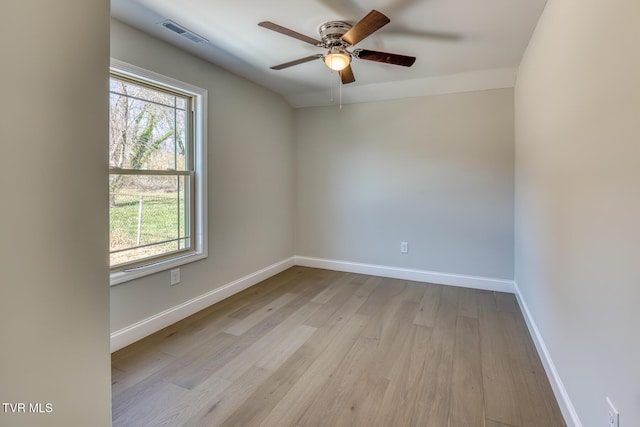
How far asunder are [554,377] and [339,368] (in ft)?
4.17

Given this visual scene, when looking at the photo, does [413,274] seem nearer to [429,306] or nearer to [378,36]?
[429,306]

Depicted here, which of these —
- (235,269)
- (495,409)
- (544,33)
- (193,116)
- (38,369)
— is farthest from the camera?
(235,269)

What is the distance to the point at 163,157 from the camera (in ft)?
8.72

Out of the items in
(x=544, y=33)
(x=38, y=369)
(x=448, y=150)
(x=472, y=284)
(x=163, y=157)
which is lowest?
(x=472, y=284)

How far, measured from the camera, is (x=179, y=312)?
2750 mm

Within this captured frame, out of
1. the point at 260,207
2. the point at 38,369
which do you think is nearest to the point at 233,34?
the point at 260,207

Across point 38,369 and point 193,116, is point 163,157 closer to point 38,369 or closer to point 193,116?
point 193,116

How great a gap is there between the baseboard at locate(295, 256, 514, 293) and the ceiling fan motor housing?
272 cm

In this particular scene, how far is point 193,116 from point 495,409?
10.4ft

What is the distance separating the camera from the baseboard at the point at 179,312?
2.30 meters

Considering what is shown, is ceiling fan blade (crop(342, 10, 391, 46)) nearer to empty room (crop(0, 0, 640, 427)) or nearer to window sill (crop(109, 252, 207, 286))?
empty room (crop(0, 0, 640, 427))

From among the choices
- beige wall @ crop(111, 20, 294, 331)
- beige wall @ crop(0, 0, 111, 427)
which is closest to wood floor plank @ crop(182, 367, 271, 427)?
beige wall @ crop(0, 0, 111, 427)

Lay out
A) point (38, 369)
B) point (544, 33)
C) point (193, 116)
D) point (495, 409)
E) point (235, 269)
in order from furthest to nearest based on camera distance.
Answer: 1. point (235, 269)
2. point (193, 116)
3. point (544, 33)
4. point (495, 409)
5. point (38, 369)

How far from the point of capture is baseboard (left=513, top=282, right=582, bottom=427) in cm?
151
